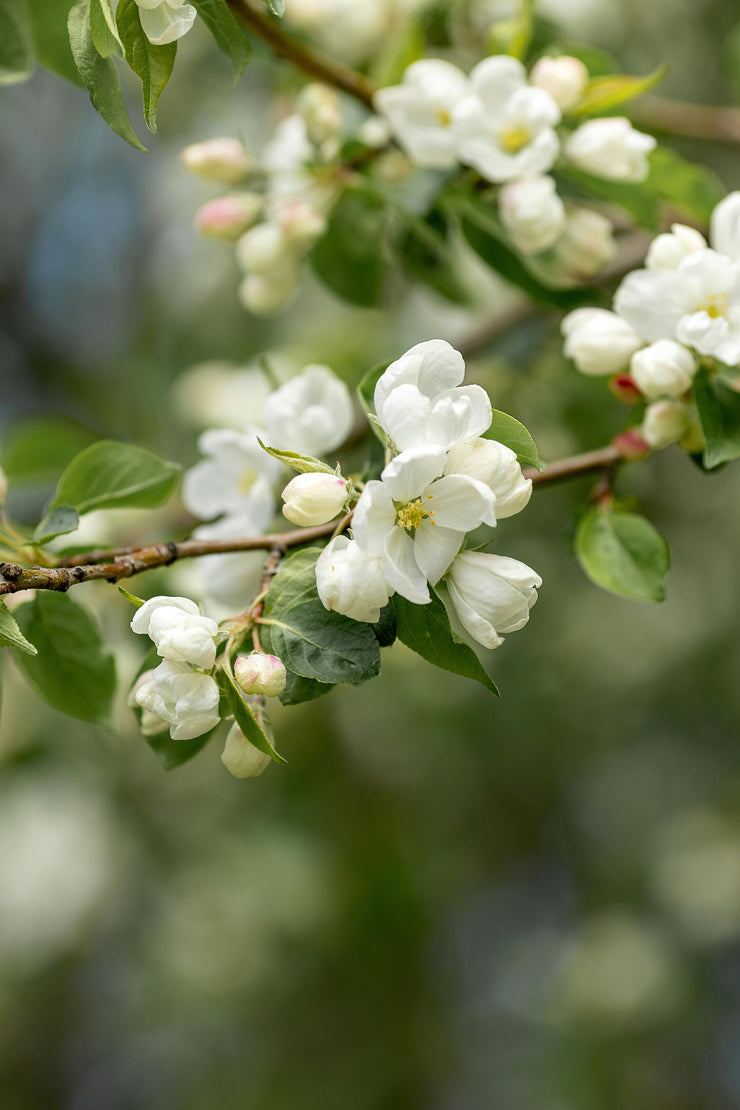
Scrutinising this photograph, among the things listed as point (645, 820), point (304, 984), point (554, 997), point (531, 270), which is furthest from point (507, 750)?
point (531, 270)

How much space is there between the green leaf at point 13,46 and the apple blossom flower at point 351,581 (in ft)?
1.96

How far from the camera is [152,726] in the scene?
0.72 metres

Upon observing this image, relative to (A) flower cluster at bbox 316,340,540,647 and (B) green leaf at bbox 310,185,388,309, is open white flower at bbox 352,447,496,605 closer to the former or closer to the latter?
(A) flower cluster at bbox 316,340,540,647

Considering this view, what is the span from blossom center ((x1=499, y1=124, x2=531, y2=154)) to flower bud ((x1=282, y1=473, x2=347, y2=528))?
48 centimetres

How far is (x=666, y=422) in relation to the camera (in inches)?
32.4

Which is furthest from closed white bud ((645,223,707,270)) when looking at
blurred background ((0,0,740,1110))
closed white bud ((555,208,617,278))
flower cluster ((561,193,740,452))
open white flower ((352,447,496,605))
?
blurred background ((0,0,740,1110))

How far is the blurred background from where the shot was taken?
2.38 m

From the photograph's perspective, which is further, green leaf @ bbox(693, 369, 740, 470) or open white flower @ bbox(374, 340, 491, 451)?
green leaf @ bbox(693, 369, 740, 470)

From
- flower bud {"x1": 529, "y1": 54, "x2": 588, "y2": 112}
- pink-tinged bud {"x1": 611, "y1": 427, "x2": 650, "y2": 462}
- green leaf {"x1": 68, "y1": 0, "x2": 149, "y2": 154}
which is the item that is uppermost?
green leaf {"x1": 68, "y1": 0, "x2": 149, "y2": 154}

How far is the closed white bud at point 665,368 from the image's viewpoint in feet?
2.58

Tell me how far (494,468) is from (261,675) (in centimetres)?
20

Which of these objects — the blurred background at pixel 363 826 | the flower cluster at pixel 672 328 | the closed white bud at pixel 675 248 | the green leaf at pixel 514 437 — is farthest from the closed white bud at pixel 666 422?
the blurred background at pixel 363 826

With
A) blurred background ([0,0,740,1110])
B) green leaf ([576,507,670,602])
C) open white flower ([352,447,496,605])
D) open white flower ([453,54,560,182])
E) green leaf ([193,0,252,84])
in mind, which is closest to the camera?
open white flower ([352,447,496,605])

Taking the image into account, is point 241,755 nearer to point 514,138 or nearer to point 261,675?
point 261,675
